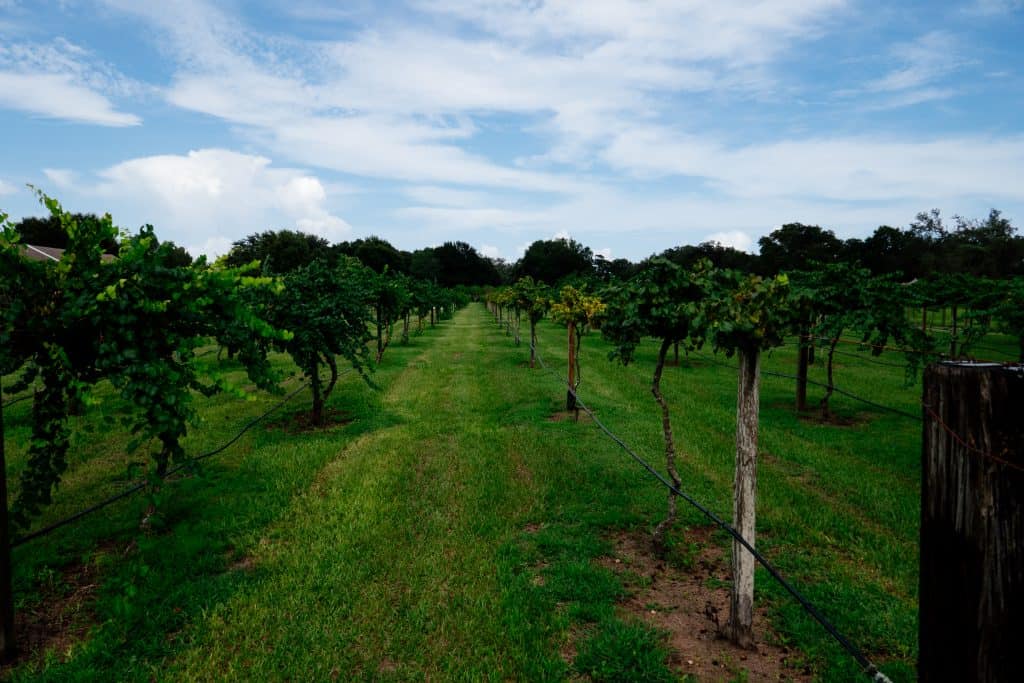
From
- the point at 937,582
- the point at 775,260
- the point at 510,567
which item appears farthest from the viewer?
the point at 775,260

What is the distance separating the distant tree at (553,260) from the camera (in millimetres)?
114062

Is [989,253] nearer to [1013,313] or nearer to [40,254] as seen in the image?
[1013,313]

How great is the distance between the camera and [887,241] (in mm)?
69188

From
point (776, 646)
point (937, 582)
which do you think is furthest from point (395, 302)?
point (937, 582)

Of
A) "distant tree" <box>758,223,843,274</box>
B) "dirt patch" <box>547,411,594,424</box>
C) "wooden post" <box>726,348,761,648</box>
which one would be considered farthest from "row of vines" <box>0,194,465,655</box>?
"distant tree" <box>758,223,843,274</box>

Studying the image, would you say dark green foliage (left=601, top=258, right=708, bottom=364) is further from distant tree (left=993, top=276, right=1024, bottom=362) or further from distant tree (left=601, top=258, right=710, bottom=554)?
distant tree (left=993, top=276, right=1024, bottom=362)

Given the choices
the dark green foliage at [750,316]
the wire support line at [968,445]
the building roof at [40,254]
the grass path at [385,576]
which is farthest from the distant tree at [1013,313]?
the building roof at [40,254]

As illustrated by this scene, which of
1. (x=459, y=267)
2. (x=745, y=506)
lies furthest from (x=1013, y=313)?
(x=459, y=267)

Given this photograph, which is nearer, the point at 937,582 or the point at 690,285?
the point at 937,582

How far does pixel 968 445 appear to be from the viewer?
7.09 ft

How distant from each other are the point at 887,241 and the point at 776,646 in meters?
78.5

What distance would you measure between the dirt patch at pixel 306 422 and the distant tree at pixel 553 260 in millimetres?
98200

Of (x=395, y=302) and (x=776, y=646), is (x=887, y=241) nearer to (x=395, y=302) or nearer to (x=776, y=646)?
(x=395, y=302)

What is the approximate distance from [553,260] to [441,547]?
4343 inches
